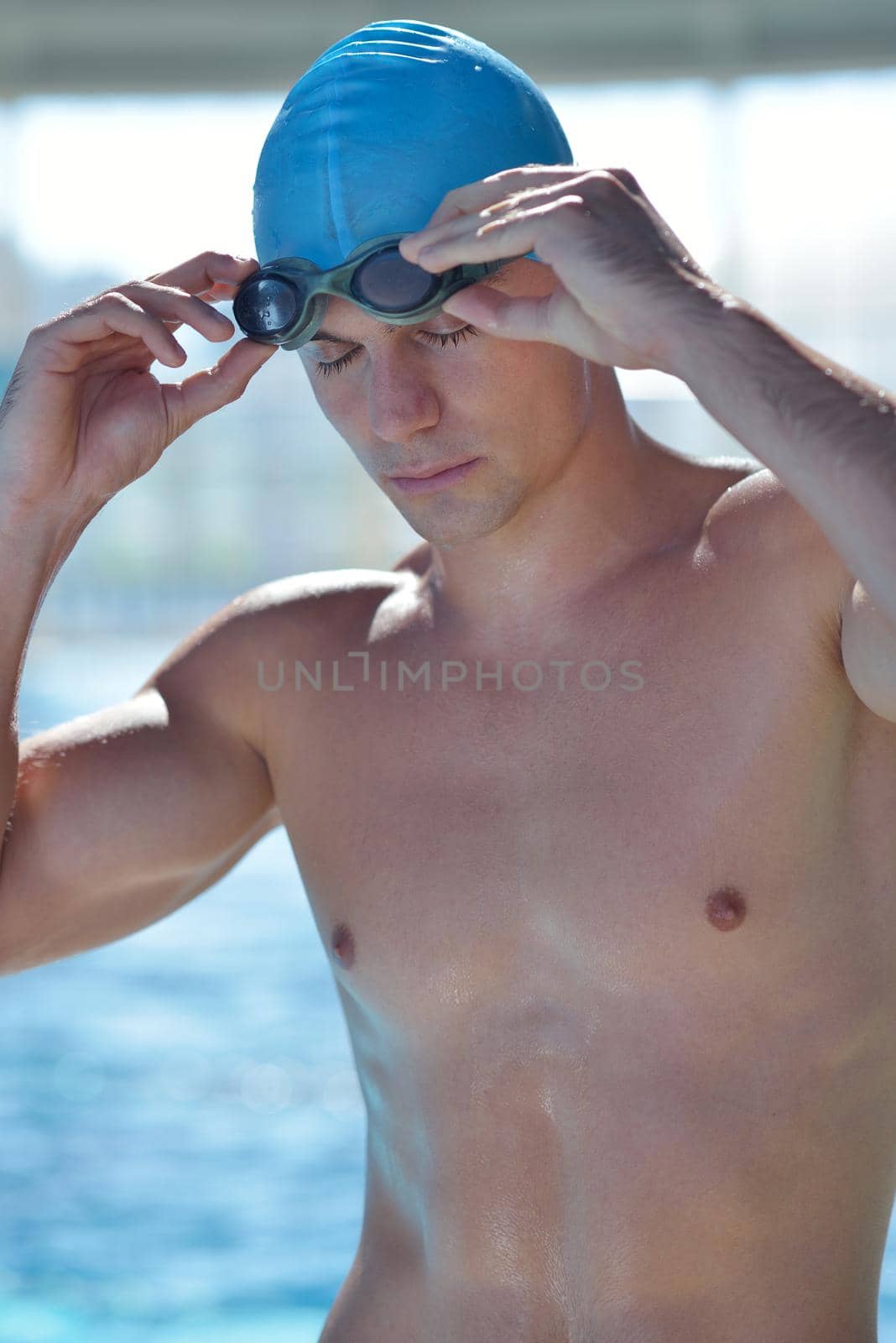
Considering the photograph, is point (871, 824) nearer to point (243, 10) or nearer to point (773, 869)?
point (773, 869)

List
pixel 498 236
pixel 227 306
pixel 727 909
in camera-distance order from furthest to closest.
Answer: pixel 227 306, pixel 727 909, pixel 498 236

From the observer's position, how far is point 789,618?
153 centimetres

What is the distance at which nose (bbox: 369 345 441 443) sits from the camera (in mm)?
1527

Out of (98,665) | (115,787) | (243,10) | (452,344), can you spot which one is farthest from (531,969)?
(243,10)

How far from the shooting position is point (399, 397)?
60.2 inches

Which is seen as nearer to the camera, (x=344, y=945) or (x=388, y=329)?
(x=388, y=329)

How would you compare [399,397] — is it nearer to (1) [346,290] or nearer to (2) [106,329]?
(1) [346,290]

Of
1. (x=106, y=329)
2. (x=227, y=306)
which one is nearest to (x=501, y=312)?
(x=106, y=329)

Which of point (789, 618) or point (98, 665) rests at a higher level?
point (789, 618)

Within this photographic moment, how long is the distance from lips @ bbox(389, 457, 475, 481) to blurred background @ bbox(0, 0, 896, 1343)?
3.47 m

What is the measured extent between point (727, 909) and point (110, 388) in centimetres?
89

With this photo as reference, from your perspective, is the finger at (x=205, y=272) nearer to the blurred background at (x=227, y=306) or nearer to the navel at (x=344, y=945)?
the navel at (x=344, y=945)

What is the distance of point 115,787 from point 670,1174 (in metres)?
0.74

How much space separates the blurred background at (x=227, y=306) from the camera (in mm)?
5328
